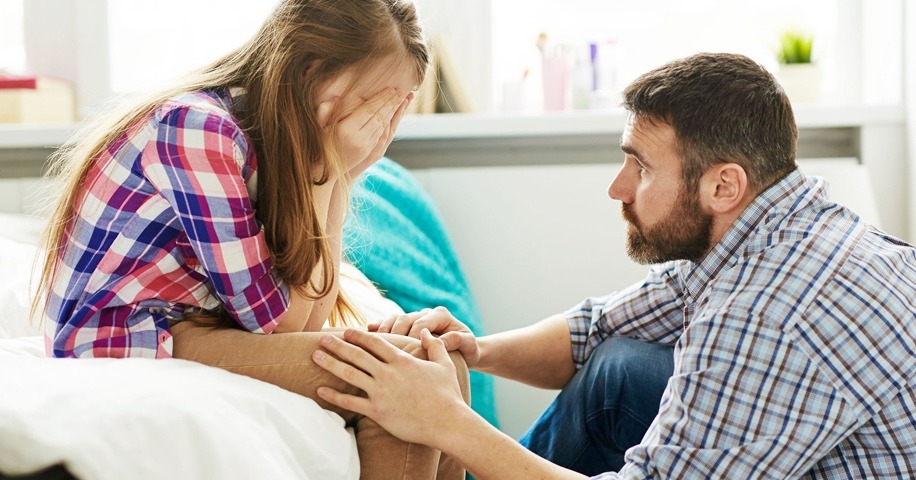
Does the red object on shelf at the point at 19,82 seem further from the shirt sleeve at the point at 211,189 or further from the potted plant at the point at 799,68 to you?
the potted plant at the point at 799,68

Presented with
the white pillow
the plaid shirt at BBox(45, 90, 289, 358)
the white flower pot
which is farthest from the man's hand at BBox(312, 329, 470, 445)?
the white flower pot

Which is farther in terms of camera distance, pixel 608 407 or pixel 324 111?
pixel 608 407

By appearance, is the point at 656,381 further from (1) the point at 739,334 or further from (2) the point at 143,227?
(2) the point at 143,227

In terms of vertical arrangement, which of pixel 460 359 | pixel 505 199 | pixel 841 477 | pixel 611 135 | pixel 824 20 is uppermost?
pixel 824 20

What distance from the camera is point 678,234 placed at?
1.24 metres

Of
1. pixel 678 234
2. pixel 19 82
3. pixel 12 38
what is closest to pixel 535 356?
pixel 678 234

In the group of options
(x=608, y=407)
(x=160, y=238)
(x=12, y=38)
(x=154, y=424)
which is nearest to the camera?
(x=154, y=424)

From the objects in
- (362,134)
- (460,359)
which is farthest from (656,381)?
(362,134)

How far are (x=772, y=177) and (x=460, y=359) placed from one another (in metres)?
0.46

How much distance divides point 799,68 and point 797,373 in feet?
4.82

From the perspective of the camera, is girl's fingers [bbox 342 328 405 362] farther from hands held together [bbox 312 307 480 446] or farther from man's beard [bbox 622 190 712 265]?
man's beard [bbox 622 190 712 265]

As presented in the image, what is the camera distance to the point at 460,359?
1.23 meters

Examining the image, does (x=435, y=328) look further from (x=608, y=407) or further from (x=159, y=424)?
(x=159, y=424)

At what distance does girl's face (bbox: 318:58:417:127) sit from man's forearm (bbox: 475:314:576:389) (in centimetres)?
46
